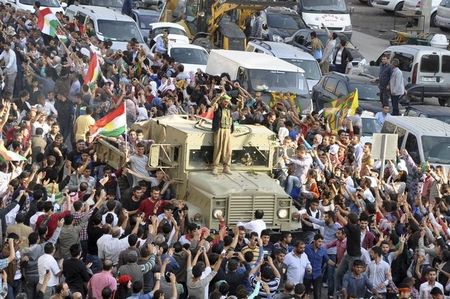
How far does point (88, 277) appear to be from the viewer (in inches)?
687

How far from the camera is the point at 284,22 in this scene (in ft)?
135

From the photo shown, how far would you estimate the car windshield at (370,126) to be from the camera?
92.0ft

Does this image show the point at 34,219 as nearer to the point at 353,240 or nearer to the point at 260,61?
the point at 353,240

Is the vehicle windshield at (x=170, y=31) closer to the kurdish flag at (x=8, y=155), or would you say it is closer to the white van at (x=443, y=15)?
the white van at (x=443, y=15)

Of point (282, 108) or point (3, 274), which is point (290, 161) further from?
point (3, 274)

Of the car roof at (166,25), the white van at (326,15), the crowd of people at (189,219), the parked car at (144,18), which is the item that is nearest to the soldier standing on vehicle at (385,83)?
the crowd of people at (189,219)

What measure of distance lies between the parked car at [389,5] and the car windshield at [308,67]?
1565 cm

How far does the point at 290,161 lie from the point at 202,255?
5424 mm

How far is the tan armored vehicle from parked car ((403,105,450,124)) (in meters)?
7.64

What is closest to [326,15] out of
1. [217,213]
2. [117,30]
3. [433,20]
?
[433,20]

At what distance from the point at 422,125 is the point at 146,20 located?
1550cm

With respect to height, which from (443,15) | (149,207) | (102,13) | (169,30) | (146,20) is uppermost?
(102,13)

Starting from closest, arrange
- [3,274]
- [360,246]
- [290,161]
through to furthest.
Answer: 1. [3,274]
2. [360,246]
3. [290,161]

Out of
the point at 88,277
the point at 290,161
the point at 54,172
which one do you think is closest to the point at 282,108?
the point at 290,161
